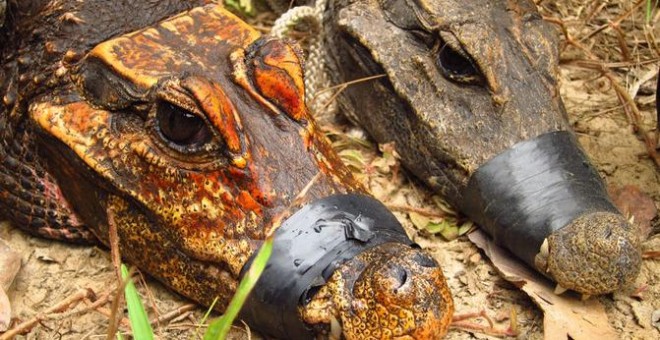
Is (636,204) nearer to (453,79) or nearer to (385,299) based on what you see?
(453,79)

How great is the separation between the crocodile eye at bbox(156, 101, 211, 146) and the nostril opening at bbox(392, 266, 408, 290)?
0.78 meters

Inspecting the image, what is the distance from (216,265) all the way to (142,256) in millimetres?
402

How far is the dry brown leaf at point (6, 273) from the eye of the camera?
3219mm

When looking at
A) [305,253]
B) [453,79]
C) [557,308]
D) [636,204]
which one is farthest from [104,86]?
[636,204]

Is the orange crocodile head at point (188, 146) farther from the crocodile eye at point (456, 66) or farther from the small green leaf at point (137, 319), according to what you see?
the crocodile eye at point (456, 66)

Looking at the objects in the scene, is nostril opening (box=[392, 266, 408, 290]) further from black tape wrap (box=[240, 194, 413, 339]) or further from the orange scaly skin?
black tape wrap (box=[240, 194, 413, 339])

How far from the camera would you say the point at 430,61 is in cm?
396

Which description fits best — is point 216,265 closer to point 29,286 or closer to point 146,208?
point 146,208

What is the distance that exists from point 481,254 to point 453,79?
0.77m

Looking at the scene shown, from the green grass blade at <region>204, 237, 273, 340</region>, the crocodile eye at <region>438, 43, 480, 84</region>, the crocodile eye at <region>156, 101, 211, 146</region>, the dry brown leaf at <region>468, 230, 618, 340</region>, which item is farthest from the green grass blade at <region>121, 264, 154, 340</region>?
the crocodile eye at <region>438, 43, 480, 84</region>

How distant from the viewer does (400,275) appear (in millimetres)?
2688

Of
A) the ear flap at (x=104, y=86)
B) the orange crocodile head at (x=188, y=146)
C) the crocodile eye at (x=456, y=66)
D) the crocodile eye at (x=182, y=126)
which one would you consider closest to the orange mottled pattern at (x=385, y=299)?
the orange crocodile head at (x=188, y=146)

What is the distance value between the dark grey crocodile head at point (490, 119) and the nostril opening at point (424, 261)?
748 millimetres

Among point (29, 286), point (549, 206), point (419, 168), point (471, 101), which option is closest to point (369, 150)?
point (419, 168)
